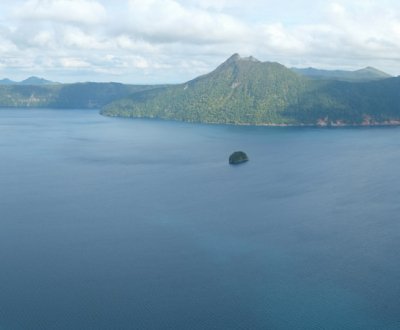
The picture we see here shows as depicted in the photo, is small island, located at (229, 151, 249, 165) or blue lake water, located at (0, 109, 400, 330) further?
small island, located at (229, 151, 249, 165)

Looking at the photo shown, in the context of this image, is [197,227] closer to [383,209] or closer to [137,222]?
[137,222]

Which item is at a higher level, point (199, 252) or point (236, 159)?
point (236, 159)

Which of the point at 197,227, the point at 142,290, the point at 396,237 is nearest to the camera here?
the point at 142,290

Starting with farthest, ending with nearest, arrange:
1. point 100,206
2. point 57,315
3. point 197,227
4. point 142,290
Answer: point 100,206 < point 197,227 < point 142,290 < point 57,315

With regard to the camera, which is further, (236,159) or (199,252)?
(236,159)

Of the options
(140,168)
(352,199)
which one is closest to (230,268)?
(352,199)

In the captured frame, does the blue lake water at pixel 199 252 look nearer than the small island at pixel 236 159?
Yes

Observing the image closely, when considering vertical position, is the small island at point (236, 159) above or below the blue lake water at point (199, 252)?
above

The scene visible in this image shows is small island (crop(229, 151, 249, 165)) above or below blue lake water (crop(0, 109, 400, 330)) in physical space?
above
